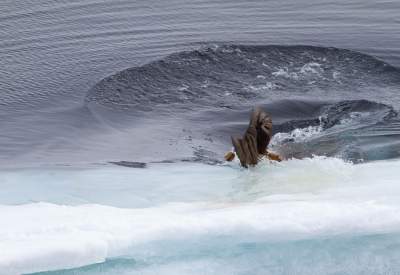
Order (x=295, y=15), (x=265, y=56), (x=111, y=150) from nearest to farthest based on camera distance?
1. (x=111, y=150)
2. (x=265, y=56)
3. (x=295, y=15)

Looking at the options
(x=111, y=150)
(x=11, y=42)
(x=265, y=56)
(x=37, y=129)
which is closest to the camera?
(x=111, y=150)

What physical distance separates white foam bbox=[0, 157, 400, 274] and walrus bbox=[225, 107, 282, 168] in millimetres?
819

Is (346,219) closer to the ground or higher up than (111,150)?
higher up

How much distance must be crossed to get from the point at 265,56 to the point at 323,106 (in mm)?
3356

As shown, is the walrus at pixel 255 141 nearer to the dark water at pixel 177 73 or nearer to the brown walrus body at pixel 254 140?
the brown walrus body at pixel 254 140

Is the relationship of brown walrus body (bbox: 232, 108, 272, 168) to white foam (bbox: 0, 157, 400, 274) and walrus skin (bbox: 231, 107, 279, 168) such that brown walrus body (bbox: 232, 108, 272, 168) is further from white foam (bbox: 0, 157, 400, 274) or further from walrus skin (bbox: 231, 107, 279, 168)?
white foam (bbox: 0, 157, 400, 274)

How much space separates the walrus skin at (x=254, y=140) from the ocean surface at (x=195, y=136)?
0.19 metres

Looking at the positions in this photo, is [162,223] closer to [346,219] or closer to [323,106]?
[346,219]

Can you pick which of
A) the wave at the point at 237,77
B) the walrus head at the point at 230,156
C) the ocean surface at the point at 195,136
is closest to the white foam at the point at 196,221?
the ocean surface at the point at 195,136

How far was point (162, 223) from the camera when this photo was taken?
10766mm

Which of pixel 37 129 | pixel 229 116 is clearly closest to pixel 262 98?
pixel 229 116

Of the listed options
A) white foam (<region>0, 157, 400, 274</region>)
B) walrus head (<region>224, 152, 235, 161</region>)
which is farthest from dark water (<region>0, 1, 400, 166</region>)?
white foam (<region>0, 157, 400, 274</region>)

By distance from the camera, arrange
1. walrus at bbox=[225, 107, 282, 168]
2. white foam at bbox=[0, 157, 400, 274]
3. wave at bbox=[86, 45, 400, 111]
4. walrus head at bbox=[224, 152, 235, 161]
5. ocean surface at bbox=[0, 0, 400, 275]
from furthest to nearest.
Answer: wave at bbox=[86, 45, 400, 111] < walrus head at bbox=[224, 152, 235, 161] < walrus at bbox=[225, 107, 282, 168] < ocean surface at bbox=[0, 0, 400, 275] < white foam at bbox=[0, 157, 400, 274]

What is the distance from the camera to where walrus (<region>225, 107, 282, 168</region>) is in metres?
13.1
